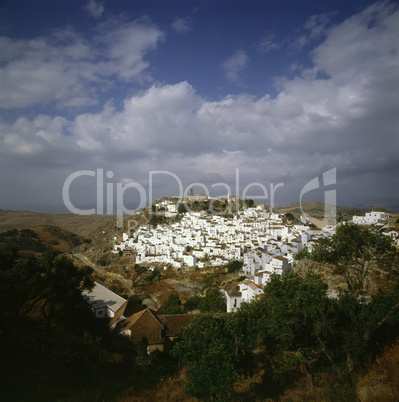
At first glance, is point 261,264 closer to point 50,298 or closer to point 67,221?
point 50,298

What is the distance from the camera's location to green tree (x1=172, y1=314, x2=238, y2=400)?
6961 millimetres

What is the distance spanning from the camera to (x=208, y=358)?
7.44m

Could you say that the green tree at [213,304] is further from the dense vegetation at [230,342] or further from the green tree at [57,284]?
the green tree at [57,284]

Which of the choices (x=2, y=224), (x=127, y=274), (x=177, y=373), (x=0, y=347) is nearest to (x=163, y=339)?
(x=177, y=373)

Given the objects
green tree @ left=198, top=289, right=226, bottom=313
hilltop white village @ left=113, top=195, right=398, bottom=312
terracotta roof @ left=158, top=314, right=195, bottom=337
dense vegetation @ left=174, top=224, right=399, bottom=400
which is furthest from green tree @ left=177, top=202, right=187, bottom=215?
dense vegetation @ left=174, top=224, right=399, bottom=400

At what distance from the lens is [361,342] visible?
727cm

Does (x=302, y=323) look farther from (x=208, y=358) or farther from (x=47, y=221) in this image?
(x=47, y=221)

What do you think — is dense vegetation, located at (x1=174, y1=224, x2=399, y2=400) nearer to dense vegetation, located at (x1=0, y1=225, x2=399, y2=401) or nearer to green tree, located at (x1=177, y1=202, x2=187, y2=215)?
dense vegetation, located at (x1=0, y1=225, x2=399, y2=401)

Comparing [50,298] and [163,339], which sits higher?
[50,298]

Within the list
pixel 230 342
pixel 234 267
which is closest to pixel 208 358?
pixel 230 342

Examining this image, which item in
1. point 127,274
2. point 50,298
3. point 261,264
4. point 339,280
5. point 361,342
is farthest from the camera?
point 127,274

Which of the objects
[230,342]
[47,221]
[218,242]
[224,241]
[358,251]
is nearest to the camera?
[230,342]

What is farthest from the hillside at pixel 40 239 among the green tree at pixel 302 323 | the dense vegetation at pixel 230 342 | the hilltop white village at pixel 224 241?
the green tree at pixel 302 323

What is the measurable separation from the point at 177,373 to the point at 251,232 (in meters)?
40.5
